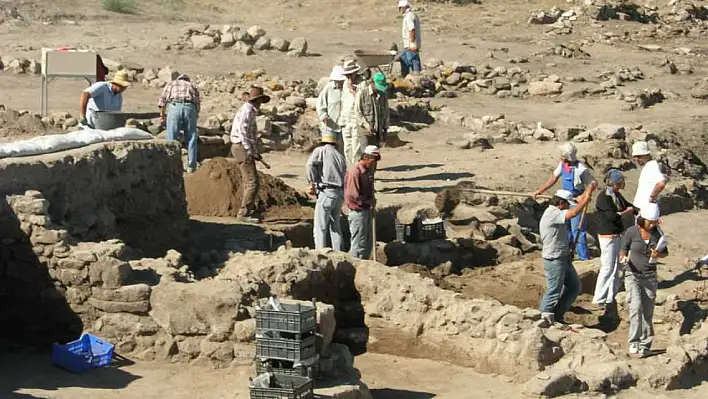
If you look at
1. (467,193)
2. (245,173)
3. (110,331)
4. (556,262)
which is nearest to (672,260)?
(467,193)

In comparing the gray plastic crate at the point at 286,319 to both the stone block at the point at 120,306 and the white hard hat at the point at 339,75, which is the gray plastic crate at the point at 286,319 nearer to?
the stone block at the point at 120,306

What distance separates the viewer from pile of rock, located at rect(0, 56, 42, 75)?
79.9 feet

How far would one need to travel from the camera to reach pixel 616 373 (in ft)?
37.5

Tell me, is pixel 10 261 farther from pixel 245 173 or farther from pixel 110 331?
pixel 245 173

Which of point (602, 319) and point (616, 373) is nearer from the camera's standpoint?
point (616, 373)

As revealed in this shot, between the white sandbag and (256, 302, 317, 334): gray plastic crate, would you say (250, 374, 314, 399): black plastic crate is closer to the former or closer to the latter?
(256, 302, 317, 334): gray plastic crate

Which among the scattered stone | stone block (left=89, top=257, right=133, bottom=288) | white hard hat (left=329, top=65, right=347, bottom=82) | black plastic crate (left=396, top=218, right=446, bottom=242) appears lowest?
black plastic crate (left=396, top=218, right=446, bottom=242)

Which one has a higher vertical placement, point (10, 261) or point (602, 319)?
point (10, 261)

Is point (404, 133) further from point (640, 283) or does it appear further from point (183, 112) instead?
point (640, 283)

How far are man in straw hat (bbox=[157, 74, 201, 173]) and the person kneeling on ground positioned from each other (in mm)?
6556

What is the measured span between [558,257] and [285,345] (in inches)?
157

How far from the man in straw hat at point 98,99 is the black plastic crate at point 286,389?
6446 millimetres

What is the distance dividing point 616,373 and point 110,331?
4.23 m

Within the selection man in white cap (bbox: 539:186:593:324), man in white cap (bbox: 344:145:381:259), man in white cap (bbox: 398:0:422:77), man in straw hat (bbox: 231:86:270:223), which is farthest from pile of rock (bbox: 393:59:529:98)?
man in white cap (bbox: 539:186:593:324)
